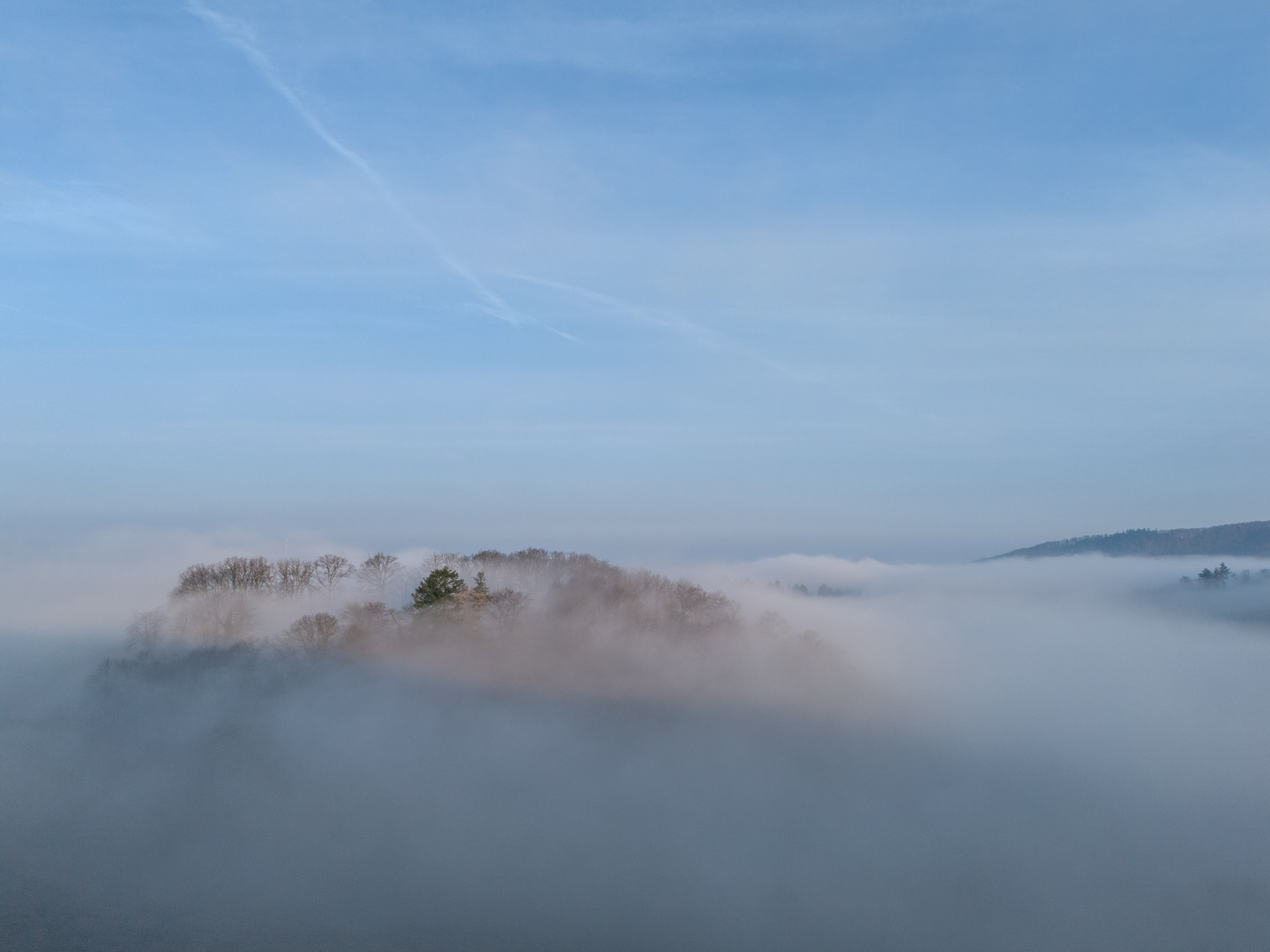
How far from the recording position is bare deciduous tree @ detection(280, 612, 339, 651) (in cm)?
10612

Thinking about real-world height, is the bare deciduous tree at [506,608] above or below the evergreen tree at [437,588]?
below

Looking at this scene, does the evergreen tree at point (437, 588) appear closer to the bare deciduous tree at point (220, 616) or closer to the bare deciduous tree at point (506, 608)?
the bare deciduous tree at point (506, 608)

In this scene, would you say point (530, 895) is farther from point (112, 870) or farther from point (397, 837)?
point (112, 870)

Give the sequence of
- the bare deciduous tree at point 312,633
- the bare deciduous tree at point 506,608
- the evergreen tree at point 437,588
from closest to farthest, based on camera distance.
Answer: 1. the evergreen tree at point 437,588
2. the bare deciduous tree at point 312,633
3. the bare deciduous tree at point 506,608

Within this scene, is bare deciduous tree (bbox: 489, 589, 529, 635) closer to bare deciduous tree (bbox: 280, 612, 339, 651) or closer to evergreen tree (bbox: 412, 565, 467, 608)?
evergreen tree (bbox: 412, 565, 467, 608)

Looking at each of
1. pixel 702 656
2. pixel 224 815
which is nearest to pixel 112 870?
pixel 224 815

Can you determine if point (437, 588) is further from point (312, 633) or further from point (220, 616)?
point (220, 616)

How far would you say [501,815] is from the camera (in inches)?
4203

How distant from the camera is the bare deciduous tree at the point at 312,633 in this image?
106125 millimetres

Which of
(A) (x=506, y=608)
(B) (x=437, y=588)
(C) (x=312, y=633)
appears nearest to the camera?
(B) (x=437, y=588)

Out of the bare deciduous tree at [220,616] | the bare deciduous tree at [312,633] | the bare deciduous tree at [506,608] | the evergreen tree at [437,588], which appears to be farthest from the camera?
the bare deciduous tree at [506,608]

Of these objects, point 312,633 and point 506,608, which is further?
point 506,608

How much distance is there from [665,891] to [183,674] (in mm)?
58008

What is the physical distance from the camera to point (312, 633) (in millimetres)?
107188
